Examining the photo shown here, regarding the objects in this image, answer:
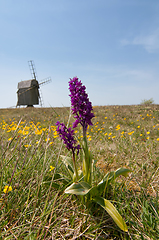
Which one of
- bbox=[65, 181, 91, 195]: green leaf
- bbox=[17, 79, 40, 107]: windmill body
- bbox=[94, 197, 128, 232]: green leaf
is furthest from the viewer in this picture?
bbox=[17, 79, 40, 107]: windmill body

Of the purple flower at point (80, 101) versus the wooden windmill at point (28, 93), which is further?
the wooden windmill at point (28, 93)

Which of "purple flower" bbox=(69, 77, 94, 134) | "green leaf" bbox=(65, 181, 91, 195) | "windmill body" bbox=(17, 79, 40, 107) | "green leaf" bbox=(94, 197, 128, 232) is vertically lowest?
"green leaf" bbox=(94, 197, 128, 232)

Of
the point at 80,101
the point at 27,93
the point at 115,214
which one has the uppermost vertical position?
the point at 27,93

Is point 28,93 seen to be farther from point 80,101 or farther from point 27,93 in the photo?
point 80,101

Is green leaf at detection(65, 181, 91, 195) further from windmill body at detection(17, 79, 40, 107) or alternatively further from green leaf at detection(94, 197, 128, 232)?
→ windmill body at detection(17, 79, 40, 107)

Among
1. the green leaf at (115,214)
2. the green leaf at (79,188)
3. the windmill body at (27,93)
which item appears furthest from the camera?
the windmill body at (27,93)

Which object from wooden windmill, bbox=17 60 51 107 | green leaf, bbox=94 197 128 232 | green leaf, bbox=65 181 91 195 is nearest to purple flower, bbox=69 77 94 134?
green leaf, bbox=65 181 91 195

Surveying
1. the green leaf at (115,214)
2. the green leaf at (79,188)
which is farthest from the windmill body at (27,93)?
the green leaf at (115,214)

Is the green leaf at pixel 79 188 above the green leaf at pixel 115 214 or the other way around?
above

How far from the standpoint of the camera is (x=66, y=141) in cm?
199

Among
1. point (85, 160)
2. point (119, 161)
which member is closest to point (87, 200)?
point (85, 160)

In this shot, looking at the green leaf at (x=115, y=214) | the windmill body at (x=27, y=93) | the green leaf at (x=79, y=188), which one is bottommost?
the green leaf at (x=115, y=214)

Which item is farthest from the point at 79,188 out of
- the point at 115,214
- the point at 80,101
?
the point at 80,101

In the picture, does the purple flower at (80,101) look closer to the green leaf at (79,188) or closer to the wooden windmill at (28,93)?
the green leaf at (79,188)
